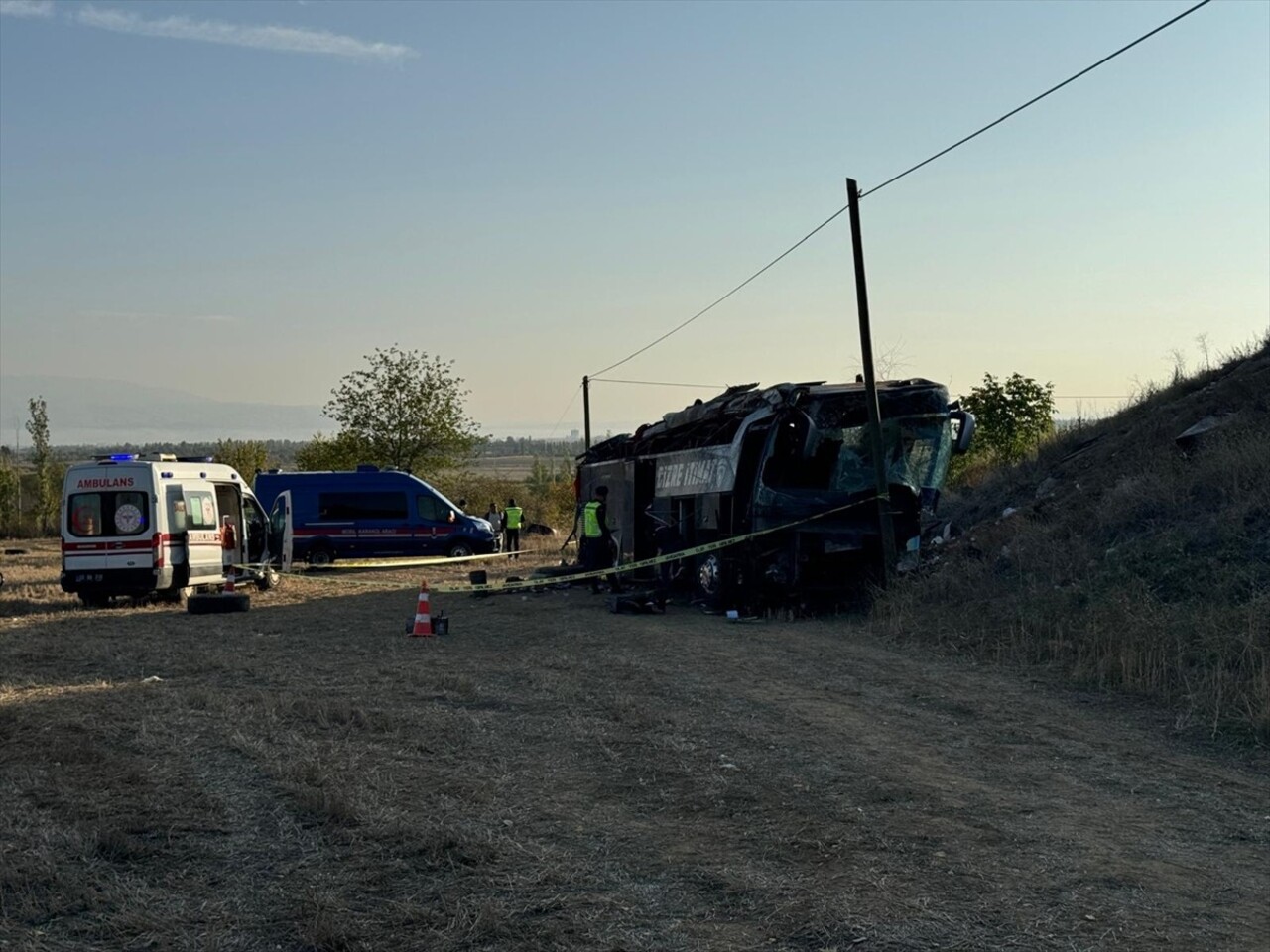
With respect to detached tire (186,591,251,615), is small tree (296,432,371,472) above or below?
above

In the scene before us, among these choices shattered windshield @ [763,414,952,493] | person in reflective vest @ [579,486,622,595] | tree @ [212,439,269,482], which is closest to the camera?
shattered windshield @ [763,414,952,493]

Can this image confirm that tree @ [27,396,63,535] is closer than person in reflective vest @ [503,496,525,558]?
No

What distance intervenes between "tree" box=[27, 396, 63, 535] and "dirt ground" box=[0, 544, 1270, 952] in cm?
5313

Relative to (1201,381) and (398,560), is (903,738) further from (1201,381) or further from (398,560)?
(398,560)

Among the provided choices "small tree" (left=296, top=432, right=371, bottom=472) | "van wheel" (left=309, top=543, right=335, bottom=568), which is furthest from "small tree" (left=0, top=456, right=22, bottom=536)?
"van wheel" (left=309, top=543, right=335, bottom=568)

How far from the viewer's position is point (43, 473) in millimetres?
63219

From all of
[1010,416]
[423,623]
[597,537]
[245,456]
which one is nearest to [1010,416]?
[1010,416]

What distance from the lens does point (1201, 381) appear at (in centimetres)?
2327

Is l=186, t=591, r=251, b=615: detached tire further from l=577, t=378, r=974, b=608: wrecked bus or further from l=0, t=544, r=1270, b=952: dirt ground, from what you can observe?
l=577, t=378, r=974, b=608: wrecked bus

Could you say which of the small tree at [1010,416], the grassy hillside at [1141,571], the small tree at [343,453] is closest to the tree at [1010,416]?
the small tree at [1010,416]

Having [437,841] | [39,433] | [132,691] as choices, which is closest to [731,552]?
[132,691]

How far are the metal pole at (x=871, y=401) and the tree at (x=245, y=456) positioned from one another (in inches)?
2165

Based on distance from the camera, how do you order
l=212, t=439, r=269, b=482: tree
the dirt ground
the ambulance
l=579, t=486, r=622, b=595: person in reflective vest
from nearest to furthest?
the dirt ground → the ambulance → l=579, t=486, r=622, b=595: person in reflective vest → l=212, t=439, r=269, b=482: tree

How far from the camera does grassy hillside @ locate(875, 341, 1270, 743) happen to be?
10867 mm
